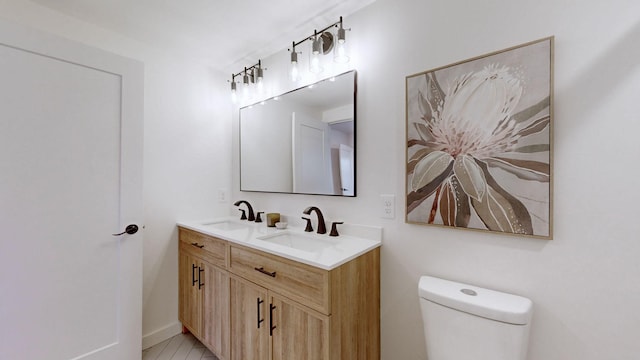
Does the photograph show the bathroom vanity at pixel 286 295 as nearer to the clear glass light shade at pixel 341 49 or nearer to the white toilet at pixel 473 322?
the white toilet at pixel 473 322

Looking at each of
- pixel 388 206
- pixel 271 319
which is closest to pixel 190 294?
pixel 271 319

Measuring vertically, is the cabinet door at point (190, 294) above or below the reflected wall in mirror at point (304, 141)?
below

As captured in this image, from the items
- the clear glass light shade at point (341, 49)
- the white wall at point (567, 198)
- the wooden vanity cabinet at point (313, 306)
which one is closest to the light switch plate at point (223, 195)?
the wooden vanity cabinet at point (313, 306)

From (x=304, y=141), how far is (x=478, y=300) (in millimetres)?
1368

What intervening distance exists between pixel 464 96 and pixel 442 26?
15.6 inches

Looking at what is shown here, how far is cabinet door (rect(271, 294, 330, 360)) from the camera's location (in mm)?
1078

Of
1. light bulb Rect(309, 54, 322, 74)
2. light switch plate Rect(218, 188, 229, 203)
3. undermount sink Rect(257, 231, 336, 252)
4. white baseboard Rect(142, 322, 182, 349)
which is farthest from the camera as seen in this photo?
light switch plate Rect(218, 188, 229, 203)

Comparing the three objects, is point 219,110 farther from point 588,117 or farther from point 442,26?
point 588,117

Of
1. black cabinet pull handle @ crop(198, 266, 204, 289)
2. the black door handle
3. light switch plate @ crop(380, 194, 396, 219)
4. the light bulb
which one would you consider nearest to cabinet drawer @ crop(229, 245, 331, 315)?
black cabinet pull handle @ crop(198, 266, 204, 289)

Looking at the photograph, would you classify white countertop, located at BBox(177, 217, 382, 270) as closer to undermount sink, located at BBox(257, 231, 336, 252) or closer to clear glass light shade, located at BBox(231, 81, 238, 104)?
undermount sink, located at BBox(257, 231, 336, 252)

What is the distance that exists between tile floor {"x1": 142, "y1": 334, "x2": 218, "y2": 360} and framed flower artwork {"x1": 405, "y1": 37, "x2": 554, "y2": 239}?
5.91 feet

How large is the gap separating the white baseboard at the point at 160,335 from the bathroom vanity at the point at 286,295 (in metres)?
0.32

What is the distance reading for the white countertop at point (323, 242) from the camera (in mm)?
1144

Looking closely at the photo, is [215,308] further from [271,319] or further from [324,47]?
[324,47]
